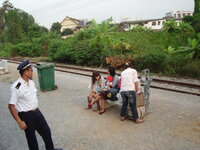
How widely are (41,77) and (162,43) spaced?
12.9m

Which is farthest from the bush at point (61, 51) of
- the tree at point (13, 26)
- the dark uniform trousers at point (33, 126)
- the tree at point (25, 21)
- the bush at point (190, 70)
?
the tree at point (25, 21)

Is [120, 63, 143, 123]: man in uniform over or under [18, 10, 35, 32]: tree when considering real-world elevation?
under

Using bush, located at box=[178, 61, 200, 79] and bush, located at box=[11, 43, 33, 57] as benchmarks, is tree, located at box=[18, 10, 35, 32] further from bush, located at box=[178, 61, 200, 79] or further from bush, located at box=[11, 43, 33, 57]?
bush, located at box=[178, 61, 200, 79]

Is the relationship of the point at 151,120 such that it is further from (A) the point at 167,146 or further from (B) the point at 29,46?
(B) the point at 29,46

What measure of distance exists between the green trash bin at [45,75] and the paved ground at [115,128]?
1.69m

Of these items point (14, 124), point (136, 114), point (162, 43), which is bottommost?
point (14, 124)

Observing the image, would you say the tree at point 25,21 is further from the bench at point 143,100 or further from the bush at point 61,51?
the bench at point 143,100

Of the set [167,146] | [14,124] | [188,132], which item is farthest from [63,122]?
[188,132]

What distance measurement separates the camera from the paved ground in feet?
14.1

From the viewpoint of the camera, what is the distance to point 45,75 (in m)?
8.76

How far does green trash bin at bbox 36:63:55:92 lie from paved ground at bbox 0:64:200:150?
1.69m

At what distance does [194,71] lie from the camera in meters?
10.3

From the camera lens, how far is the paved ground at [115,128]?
429 cm

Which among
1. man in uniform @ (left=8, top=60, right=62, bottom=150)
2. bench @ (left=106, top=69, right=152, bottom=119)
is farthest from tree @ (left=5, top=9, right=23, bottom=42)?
man in uniform @ (left=8, top=60, right=62, bottom=150)
